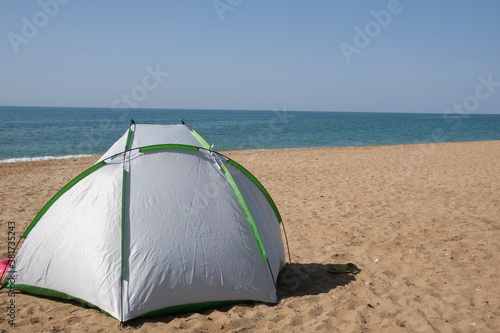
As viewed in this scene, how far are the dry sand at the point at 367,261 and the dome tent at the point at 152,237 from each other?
0.80 feet

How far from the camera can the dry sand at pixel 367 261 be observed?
418 centimetres

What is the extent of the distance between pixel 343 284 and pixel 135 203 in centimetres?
281

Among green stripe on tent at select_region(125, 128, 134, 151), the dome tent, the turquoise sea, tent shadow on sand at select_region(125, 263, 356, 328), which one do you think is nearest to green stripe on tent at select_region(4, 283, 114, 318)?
the dome tent

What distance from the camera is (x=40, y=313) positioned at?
4.41 meters

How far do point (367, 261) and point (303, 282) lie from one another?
1.22 metres

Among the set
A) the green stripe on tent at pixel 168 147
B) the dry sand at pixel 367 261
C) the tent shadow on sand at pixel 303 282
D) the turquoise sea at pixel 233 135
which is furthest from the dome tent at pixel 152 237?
the turquoise sea at pixel 233 135

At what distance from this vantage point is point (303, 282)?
5293mm

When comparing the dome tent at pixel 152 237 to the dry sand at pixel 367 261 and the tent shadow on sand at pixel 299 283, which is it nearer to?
the tent shadow on sand at pixel 299 283

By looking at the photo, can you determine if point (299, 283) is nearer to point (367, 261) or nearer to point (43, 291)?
point (367, 261)

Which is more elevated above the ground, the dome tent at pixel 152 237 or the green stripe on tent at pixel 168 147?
the green stripe on tent at pixel 168 147

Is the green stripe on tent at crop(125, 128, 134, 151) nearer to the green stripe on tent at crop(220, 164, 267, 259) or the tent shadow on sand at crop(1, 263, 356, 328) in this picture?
the green stripe on tent at crop(220, 164, 267, 259)

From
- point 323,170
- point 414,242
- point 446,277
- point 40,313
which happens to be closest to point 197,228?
point 40,313

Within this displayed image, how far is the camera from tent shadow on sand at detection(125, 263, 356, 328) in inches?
177

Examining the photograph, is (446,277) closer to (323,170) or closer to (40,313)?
(40,313)
